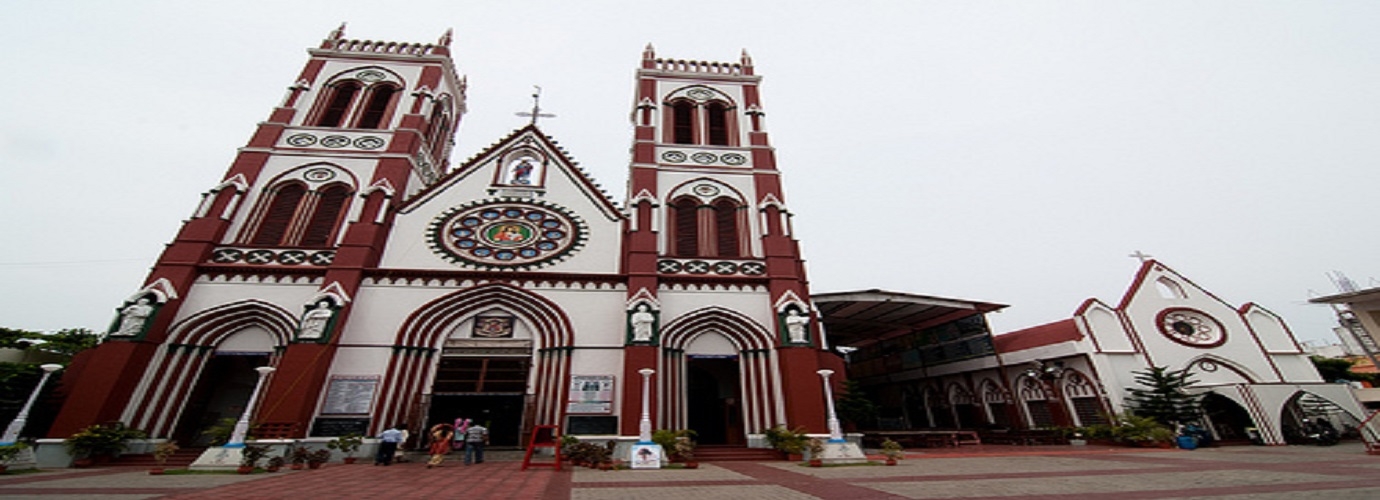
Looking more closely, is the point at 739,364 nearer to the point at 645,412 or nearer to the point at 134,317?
the point at 645,412

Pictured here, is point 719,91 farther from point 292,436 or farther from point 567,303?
point 292,436

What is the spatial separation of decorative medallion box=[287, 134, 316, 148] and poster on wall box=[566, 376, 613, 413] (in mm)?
13297

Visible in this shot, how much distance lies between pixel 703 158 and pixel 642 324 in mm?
8411

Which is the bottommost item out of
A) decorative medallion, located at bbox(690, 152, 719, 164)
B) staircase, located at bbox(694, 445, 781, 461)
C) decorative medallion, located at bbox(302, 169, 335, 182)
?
staircase, located at bbox(694, 445, 781, 461)

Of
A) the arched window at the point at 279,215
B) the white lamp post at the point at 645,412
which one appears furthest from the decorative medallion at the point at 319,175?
the white lamp post at the point at 645,412

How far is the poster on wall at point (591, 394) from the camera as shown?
13.7 meters

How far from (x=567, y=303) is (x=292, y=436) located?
6.93 meters

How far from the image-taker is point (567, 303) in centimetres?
1528

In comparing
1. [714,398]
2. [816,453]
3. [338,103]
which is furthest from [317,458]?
[338,103]

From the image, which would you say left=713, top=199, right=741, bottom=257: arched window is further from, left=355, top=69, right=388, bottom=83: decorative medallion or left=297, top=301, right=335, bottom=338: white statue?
left=355, top=69, right=388, bottom=83: decorative medallion

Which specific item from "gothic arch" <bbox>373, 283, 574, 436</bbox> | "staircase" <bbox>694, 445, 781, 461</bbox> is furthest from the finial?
"staircase" <bbox>694, 445, 781, 461</bbox>

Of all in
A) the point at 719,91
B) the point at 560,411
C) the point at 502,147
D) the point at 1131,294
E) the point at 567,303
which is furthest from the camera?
the point at 719,91

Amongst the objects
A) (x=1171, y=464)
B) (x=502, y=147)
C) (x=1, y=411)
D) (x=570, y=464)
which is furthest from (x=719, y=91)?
(x=1, y=411)

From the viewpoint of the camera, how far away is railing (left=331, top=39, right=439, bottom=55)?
73.4ft
